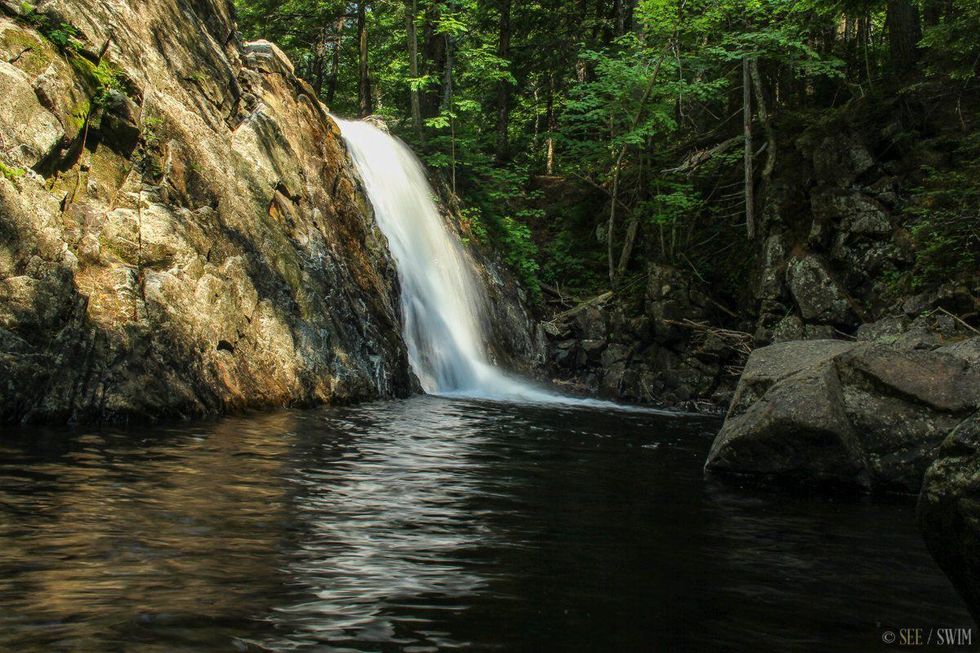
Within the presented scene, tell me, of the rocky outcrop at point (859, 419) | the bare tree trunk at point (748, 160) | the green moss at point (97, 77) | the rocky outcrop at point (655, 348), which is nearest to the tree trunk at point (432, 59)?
the rocky outcrop at point (655, 348)

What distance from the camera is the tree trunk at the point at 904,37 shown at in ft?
53.2

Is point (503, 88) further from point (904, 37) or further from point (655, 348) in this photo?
point (904, 37)

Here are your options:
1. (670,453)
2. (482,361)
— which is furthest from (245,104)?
(670,453)

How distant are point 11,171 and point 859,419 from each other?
9.36 metres

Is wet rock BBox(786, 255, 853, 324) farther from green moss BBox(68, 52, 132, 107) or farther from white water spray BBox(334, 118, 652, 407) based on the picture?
green moss BBox(68, 52, 132, 107)

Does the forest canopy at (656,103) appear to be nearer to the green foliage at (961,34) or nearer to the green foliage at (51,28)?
the green foliage at (961,34)

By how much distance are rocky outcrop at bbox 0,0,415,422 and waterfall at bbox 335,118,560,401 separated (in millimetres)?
1318

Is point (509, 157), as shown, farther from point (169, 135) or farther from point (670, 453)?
point (670, 453)

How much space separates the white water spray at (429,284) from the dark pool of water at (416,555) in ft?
24.5

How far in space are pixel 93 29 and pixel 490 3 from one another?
1608 cm

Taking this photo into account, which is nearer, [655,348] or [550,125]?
[655,348]

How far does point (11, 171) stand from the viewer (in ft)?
26.7

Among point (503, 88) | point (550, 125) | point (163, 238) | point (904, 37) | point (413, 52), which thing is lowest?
point (163, 238)

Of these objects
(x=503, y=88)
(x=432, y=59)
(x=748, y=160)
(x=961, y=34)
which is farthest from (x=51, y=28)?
(x=503, y=88)
